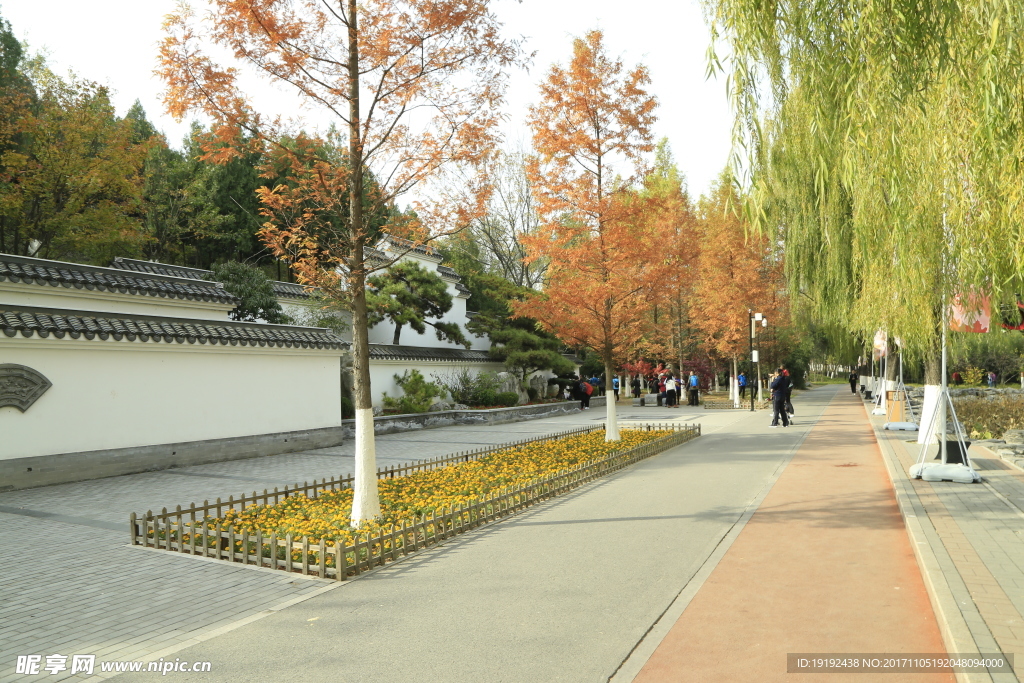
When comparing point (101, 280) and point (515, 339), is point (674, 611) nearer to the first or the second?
point (101, 280)

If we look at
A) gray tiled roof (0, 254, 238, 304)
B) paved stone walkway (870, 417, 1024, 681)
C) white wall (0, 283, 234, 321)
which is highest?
gray tiled roof (0, 254, 238, 304)

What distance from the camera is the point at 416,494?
31.6 feet

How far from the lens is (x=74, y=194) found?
23547 mm

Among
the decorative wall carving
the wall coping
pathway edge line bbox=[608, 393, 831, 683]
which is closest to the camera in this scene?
pathway edge line bbox=[608, 393, 831, 683]

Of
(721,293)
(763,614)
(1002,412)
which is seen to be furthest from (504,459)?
(721,293)

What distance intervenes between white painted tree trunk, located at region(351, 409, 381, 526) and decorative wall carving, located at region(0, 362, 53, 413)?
7.22 m

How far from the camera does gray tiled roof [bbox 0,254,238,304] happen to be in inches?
611

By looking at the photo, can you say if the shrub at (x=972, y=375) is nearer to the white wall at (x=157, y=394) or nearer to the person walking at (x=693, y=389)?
the person walking at (x=693, y=389)

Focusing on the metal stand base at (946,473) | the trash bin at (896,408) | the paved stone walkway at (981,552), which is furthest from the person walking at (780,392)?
the metal stand base at (946,473)

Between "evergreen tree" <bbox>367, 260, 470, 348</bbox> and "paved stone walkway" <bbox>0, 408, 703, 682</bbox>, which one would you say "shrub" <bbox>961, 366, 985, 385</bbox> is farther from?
"paved stone walkway" <bbox>0, 408, 703, 682</bbox>

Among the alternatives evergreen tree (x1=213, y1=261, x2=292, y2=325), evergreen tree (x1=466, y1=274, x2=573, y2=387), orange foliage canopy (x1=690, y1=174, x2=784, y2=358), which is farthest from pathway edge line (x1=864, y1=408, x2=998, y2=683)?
orange foliage canopy (x1=690, y1=174, x2=784, y2=358)

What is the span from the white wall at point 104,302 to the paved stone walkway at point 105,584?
5.74m

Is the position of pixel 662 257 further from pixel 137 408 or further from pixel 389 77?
pixel 137 408

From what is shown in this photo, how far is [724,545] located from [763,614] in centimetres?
200
